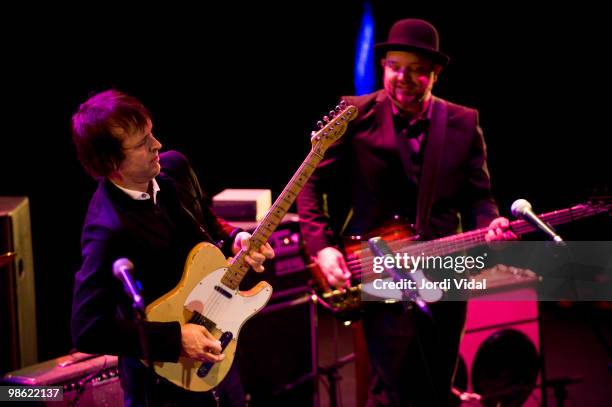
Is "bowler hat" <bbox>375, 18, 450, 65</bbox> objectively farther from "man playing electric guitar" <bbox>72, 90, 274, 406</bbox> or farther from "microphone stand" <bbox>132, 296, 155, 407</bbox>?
"microphone stand" <bbox>132, 296, 155, 407</bbox>

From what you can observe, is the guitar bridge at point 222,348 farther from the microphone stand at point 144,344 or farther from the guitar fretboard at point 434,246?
the guitar fretboard at point 434,246

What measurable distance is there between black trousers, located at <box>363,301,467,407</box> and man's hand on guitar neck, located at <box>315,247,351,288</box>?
0.20 metres

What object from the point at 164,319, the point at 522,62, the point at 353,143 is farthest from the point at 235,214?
the point at 522,62

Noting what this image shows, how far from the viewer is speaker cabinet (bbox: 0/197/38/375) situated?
159 inches

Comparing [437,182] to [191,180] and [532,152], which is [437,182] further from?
[532,152]

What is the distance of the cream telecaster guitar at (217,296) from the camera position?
110 inches

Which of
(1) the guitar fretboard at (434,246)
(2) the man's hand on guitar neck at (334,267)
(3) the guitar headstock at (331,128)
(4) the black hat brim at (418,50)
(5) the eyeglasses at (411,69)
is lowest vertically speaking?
(2) the man's hand on guitar neck at (334,267)

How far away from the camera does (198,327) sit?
2.82m

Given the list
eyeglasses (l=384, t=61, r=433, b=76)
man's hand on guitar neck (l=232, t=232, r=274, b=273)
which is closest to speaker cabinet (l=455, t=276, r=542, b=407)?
eyeglasses (l=384, t=61, r=433, b=76)

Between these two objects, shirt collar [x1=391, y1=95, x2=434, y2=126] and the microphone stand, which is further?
shirt collar [x1=391, y1=95, x2=434, y2=126]

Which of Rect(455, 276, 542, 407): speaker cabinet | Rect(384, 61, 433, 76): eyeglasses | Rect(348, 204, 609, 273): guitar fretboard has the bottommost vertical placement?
Rect(455, 276, 542, 407): speaker cabinet

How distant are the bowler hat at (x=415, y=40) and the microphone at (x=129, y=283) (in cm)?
190

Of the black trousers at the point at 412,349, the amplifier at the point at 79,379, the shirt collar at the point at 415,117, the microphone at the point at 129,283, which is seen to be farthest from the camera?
the shirt collar at the point at 415,117

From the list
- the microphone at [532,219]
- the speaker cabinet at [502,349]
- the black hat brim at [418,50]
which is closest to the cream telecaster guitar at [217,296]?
the black hat brim at [418,50]
